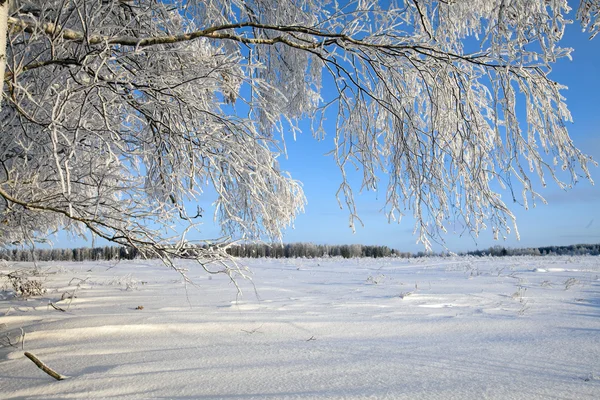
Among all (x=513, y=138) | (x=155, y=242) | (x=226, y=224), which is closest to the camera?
(x=155, y=242)

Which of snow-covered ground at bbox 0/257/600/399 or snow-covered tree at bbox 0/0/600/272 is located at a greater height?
snow-covered tree at bbox 0/0/600/272

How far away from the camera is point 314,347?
2537 millimetres

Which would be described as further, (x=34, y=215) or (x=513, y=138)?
(x=34, y=215)

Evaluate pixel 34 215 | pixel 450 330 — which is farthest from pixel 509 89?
pixel 34 215

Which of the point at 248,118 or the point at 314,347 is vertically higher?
the point at 248,118

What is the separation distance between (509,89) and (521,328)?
177 cm

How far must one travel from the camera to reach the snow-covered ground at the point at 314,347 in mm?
1880

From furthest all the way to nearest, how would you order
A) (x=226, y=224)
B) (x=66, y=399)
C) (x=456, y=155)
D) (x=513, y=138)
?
(x=226, y=224), (x=456, y=155), (x=513, y=138), (x=66, y=399)

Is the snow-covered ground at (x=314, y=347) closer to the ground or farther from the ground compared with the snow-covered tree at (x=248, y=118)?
closer to the ground

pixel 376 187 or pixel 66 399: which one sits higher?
pixel 376 187

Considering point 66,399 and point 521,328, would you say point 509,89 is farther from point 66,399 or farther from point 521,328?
point 66,399

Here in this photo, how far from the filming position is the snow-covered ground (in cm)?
188

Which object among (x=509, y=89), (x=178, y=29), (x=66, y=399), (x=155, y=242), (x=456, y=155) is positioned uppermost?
(x=178, y=29)

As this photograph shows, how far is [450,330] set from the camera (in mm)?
2951
